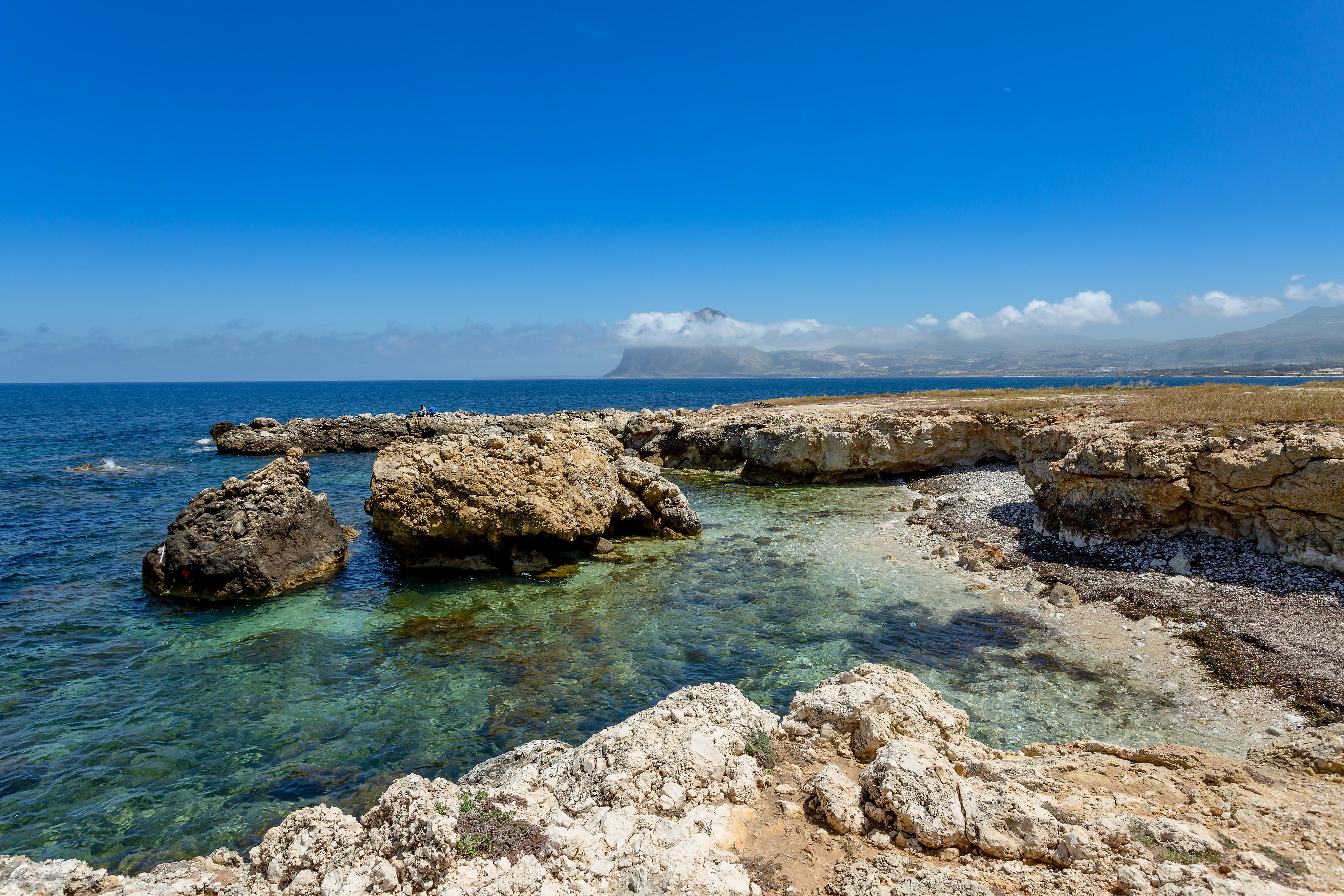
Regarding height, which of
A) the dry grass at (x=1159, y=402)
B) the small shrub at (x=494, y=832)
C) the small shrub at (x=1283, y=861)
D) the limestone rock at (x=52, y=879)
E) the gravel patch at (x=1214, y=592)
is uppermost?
the dry grass at (x=1159, y=402)

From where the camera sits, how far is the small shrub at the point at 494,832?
6211 millimetres

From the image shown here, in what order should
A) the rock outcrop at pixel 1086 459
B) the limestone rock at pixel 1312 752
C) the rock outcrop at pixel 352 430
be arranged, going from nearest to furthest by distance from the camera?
the limestone rock at pixel 1312 752 → the rock outcrop at pixel 1086 459 → the rock outcrop at pixel 352 430

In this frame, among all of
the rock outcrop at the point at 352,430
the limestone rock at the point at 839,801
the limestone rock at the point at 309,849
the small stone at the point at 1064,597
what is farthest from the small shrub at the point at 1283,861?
the rock outcrop at the point at 352,430

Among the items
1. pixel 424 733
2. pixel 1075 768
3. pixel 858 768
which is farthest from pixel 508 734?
pixel 1075 768

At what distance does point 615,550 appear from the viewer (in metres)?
23.0

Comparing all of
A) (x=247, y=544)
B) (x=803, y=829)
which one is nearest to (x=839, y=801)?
(x=803, y=829)

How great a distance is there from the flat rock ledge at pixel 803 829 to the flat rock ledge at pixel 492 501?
1255 cm

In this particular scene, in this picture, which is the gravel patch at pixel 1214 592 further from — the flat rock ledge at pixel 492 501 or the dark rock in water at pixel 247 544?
the dark rock in water at pixel 247 544

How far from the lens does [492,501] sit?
20031 mm

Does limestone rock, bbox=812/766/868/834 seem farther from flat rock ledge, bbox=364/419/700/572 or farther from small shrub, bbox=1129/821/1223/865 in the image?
flat rock ledge, bbox=364/419/700/572

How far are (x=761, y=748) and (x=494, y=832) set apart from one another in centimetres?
351

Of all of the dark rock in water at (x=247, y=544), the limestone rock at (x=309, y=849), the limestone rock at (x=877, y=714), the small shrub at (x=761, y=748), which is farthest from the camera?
the dark rock in water at (x=247, y=544)

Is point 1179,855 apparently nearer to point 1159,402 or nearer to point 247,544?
point 247,544

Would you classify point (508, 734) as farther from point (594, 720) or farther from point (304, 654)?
point (304, 654)
